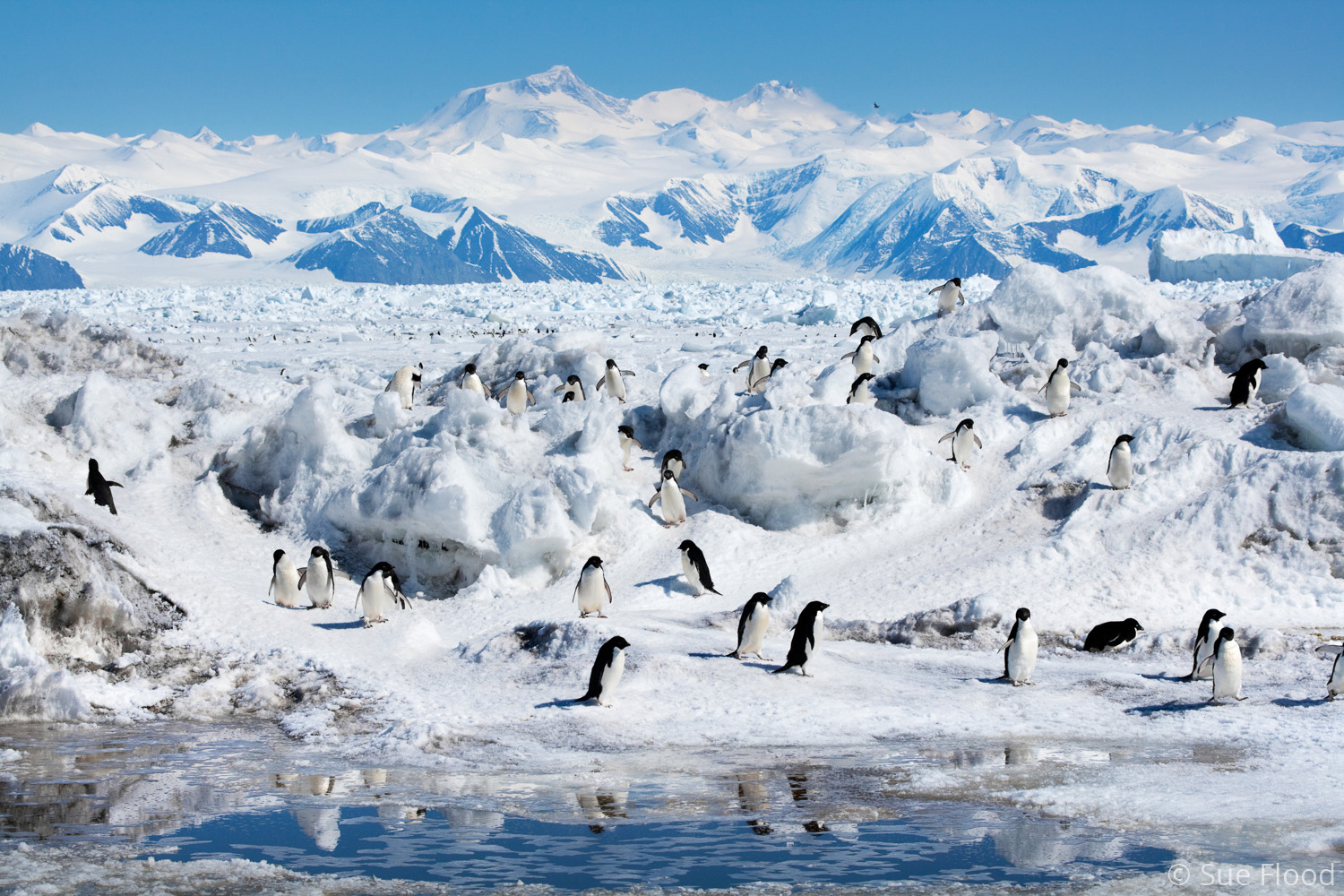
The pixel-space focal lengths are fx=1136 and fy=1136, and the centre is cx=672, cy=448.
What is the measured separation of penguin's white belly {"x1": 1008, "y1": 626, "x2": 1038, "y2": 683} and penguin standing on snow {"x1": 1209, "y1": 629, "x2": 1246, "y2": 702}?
1.21 metres

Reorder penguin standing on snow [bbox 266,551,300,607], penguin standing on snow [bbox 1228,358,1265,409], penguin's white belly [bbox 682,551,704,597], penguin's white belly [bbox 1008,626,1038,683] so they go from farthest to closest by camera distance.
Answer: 1. penguin standing on snow [bbox 1228,358,1265,409]
2. penguin's white belly [bbox 682,551,704,597]
3. penguin standing on snow [bbox 266,551,300,607]
4. penguin's white belly [bbox 1008,626,1038,683]

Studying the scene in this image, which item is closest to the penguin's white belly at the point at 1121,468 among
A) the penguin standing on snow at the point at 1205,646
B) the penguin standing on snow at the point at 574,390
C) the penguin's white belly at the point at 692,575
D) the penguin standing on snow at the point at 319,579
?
the penguin standing on snow at the point at 1205,646

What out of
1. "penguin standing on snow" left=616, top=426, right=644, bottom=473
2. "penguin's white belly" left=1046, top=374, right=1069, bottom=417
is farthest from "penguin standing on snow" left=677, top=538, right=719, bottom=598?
"penguin's white belly" left=1046, top=374, right=1069, bottom=417

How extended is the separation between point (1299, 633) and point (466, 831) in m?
7.15

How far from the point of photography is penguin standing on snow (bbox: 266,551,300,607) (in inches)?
395

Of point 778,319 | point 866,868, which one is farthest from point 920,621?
point 778,319

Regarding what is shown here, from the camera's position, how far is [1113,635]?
9.37 metres

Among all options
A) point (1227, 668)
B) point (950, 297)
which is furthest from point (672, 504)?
point (950, 297)

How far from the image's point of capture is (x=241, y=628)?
363 inches

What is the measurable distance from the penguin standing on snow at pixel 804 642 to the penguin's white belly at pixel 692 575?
7.61 ft

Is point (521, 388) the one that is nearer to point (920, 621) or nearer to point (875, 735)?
point (920, 621)

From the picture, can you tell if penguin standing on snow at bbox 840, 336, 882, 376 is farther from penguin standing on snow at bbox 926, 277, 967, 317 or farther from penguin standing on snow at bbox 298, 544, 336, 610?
penguin standing on snow at bbox 298, 544, 336, 610

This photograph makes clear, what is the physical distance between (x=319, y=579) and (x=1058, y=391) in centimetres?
793

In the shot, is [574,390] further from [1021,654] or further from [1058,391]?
[1021,654]
